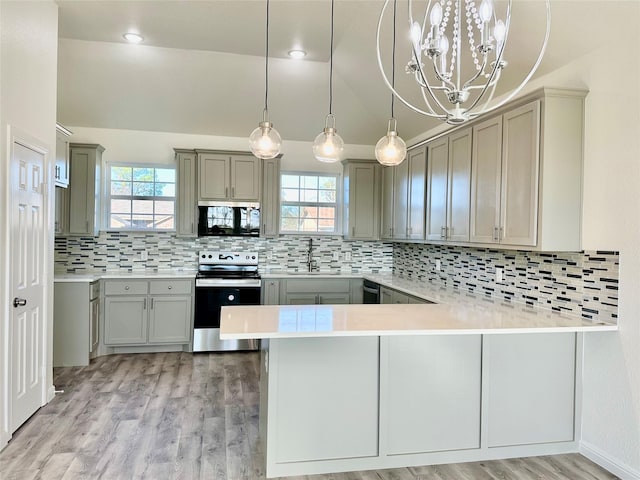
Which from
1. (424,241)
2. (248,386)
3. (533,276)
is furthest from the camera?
(424,241)

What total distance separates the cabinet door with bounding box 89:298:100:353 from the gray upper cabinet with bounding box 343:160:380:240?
9.48 ft

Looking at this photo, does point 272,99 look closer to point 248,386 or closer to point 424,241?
point 424,241

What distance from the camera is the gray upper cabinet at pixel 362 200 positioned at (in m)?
5.65

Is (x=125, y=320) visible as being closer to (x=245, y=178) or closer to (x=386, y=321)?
(x=245, y=178)

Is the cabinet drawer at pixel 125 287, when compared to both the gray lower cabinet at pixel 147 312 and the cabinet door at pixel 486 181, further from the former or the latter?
the cabinet door at pixel 486 181

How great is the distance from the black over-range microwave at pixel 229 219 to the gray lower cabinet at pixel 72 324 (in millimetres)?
1370

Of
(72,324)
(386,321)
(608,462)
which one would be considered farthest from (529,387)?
(72,324)

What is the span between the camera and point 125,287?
16.1 feet

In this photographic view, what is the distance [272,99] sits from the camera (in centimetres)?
507

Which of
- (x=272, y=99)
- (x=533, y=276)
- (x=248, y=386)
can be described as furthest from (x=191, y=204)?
(x=533, y=276)

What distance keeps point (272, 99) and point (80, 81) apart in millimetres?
1931

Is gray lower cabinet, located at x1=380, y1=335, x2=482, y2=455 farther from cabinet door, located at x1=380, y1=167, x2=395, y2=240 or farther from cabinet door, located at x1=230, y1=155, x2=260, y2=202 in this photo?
cabinet door, located at x1=230, y1=155, x2=260, y2=202

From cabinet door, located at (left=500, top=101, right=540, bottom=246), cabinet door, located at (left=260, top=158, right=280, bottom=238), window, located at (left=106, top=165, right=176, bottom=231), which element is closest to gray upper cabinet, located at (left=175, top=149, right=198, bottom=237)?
window, located at (left=106, top=165, right=176, bottom=231)

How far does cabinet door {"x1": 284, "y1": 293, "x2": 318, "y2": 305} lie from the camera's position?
527 centimetres
